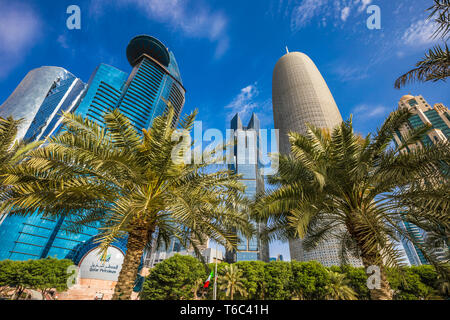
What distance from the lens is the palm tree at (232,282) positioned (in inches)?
1077

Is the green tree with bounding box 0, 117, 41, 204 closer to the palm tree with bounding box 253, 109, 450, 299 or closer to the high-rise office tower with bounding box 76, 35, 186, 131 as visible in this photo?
the palm tree with bounding box 253, 109, 450, 299

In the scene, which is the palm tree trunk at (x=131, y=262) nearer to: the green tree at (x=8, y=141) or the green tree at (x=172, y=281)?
the green tree at (x=8, y=141)

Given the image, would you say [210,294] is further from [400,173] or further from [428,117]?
[428,117]

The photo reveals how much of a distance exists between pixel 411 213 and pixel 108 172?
10.4 metres

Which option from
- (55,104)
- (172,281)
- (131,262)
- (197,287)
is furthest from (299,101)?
(55,104)

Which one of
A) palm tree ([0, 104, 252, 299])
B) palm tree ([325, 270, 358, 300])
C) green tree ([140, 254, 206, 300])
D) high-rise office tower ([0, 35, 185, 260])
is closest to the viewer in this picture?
palm tree ([0, 104, 252, 299])

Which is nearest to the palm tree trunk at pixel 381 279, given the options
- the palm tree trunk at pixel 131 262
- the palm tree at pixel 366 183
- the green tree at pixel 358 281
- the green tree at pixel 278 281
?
the palm tree at pixel 366 183

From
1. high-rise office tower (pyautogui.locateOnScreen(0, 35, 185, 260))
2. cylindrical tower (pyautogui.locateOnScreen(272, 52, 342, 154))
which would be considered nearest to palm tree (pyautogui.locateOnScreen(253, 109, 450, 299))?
high-rise office tower (pyautogui.locateOnScreen(0, 35, 185, 260))

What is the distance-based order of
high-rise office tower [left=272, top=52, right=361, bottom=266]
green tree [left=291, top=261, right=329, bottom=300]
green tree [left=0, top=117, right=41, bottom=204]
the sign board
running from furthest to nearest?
high-rise office tower [left=272, top=52, right=361, bottom=266] < the sign board < green tree [left=291, top=261, right=329, bottom=300] < green tree [left=0, top=117, right=41, bottom=204]

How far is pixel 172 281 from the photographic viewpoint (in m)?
28.0

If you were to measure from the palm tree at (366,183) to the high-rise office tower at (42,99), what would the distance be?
11657 centimetres

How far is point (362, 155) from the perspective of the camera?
7430mm

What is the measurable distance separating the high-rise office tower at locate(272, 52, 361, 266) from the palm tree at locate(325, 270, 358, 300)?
5196 cm

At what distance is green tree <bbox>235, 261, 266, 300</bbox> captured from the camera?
88.6 feet
